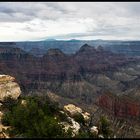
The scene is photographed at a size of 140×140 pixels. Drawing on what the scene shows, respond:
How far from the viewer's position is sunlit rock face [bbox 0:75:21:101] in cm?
6819

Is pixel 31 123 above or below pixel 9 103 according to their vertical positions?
below

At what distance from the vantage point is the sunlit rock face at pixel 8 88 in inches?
2685

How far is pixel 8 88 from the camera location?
69.6 meters

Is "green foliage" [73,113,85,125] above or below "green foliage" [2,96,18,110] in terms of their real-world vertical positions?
below

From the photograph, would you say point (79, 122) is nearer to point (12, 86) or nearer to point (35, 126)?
point (12, 86)

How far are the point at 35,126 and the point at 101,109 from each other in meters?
97.7

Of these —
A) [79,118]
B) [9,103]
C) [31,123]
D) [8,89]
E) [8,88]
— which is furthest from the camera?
[79,118]

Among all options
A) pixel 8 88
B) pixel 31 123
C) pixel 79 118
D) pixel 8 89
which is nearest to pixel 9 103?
pixel 8 89

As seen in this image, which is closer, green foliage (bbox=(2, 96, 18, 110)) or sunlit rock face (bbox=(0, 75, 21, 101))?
green foliage (bbox=(2, 96, 18, 110))

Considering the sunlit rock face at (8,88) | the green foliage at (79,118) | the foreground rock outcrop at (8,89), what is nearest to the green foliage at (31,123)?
the foreground rock outcrop at (8,89)

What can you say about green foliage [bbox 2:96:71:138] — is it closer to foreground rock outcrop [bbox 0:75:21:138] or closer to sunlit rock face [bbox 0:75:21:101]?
foreground rock outcrop [bbox 0:75:21:138]

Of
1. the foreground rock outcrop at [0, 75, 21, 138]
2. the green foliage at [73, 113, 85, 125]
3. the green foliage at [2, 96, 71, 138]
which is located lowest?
the green foliage at [73, 113, 85, 125]

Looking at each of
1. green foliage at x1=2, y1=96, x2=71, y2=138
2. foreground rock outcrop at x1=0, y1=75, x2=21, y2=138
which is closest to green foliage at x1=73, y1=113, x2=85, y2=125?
foreground rock outcrop at x1=0, y1=75, x2=21, y2=138

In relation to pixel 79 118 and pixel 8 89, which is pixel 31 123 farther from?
pixel 79 118
